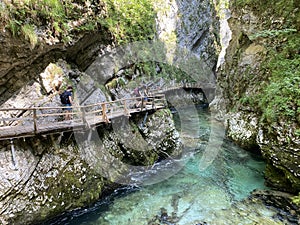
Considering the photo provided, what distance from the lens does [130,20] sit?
64.1 feet

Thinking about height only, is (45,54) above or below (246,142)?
above

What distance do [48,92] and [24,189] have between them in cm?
546

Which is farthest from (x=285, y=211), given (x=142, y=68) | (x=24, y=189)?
(x=142, y=68)

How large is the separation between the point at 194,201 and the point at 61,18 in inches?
389

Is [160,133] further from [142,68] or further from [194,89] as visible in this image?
[194,89]

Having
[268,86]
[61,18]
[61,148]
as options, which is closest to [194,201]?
[61,148]

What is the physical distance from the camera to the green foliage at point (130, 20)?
16594 mm

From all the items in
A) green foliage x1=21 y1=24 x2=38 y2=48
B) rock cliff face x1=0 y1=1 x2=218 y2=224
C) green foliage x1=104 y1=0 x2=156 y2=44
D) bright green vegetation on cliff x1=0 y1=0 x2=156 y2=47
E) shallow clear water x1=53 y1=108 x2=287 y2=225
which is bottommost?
shallow clear water x1=53 y1=108 x2=287 y2=225

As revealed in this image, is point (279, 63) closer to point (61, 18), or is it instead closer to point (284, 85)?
point (284, 85)

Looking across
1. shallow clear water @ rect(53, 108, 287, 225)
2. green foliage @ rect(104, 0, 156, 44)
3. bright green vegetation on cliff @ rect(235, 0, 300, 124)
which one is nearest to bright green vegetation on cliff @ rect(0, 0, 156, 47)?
green foliage @ rect(104, 0, 156, 44)

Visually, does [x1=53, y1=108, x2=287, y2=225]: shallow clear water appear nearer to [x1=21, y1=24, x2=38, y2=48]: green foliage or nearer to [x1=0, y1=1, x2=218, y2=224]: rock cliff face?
[x1=0, y1=1, x2=218, y2=224]: rock cliff face

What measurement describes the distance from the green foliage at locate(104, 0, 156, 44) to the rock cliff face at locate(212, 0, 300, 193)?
8.25m

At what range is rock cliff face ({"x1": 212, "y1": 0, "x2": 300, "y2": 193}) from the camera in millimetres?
8367

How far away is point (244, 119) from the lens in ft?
42.9
